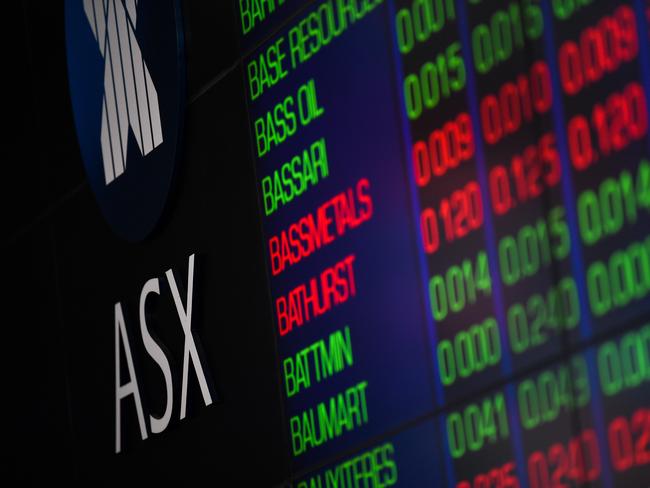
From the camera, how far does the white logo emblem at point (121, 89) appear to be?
185 inches

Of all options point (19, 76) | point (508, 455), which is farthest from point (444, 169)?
point (19, 76)

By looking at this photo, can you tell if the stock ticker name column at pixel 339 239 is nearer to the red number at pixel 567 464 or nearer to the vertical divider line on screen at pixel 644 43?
the red number at pixel 567 464

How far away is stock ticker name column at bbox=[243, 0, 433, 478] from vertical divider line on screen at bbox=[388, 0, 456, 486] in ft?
0.09

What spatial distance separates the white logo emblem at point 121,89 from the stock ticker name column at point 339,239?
0.71m

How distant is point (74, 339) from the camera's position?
5.25 m

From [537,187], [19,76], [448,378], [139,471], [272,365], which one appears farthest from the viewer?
[19,76]

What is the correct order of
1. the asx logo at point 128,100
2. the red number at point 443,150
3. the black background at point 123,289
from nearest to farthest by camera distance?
the red number at point 443,150 → the black background at point 123,289 → the asx logo at point 128,100

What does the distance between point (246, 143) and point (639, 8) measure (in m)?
1.67

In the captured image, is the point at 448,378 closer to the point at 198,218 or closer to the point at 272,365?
the point at 272,365

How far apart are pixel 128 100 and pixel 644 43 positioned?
8.09 ft

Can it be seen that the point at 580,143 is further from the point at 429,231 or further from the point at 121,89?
the point at 121,89

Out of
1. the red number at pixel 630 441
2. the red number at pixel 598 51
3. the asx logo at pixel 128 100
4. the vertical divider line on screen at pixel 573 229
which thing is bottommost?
the red number at pixel 630 441

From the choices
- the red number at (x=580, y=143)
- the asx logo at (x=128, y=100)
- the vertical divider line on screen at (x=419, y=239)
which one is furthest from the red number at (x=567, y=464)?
the asx logo at (x=128, y=100)

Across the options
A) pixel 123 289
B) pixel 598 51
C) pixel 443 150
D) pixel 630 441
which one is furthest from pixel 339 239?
pixel 123 289
